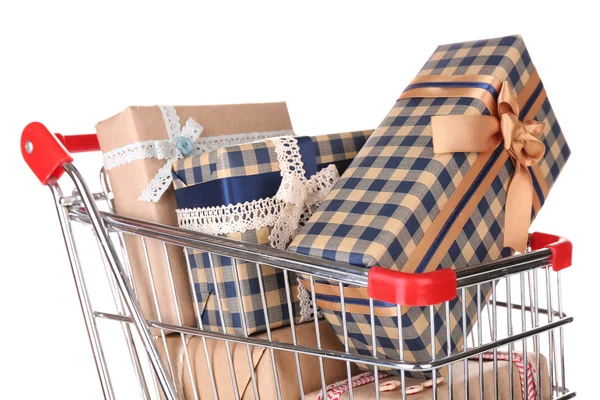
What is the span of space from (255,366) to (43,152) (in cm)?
61

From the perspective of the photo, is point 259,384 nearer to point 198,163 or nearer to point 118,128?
point 198,163

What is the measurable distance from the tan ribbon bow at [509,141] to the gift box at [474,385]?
255 millimetres

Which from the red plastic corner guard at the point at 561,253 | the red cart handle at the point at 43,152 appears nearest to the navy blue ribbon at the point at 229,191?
the red cart handle at the point at 43,152

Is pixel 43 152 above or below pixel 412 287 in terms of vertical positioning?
above

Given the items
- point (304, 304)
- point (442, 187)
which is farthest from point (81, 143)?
point (442, 187)

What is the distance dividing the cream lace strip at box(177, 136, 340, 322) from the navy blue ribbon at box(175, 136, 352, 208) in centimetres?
1

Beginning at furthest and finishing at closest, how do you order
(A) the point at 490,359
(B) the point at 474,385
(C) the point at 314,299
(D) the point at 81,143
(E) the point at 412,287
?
(D) the point at 81,143, (A) the point at 490,359, (B) the point at 474,385, (C) the point at 314,299, (E) the point at 412,287

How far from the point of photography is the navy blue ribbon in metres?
1.56

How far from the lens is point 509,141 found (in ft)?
5.16

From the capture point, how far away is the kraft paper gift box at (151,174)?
65.3 inches

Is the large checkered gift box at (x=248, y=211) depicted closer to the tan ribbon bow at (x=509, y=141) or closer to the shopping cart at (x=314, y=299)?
the shopping cart at (x=314, y=299)

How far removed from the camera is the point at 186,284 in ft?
5.56

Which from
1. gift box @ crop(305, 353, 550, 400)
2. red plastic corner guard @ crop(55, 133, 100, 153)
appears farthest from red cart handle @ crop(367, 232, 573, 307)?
red plastic corner guard @ crop(55, 133, 100, 153)

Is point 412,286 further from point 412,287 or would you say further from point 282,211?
point 282,211
